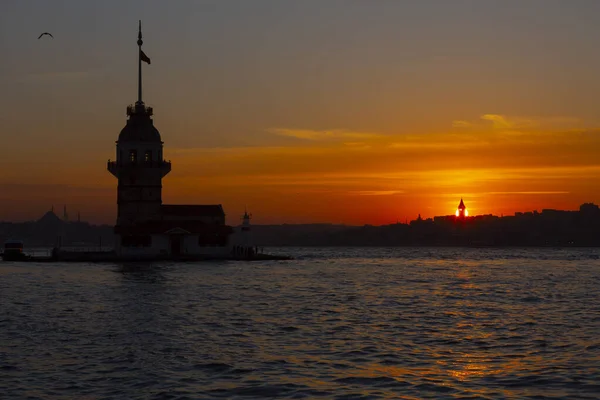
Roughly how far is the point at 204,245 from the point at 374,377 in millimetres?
89546

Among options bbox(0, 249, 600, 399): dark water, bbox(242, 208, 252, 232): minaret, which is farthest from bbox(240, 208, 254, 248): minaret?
bbox(0, 249, 600, 399): dark water

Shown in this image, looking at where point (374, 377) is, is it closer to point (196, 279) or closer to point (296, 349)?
point (296, 349)

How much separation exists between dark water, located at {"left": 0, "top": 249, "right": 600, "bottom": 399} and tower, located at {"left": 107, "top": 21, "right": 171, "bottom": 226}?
52.6 m

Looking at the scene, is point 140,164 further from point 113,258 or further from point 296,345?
point 296,345

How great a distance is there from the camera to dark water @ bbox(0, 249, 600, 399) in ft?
80.0

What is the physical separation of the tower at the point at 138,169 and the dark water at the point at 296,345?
52608mm

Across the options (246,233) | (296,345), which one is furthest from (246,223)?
(296,345)

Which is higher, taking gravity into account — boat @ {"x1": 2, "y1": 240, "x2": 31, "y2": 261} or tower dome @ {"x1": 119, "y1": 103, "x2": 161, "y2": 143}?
tower dome @ {"x1": 119, "y1": 103, "x2": 161, "y2": 143}

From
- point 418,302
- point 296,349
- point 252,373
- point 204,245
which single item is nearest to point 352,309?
point 418,302

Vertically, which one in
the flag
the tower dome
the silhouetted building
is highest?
the flag

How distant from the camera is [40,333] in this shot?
36.4 metres

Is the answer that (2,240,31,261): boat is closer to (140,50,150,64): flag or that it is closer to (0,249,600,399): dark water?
(140,50,150,64): flag

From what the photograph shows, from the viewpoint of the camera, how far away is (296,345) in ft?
107

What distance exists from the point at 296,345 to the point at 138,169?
84.5m
